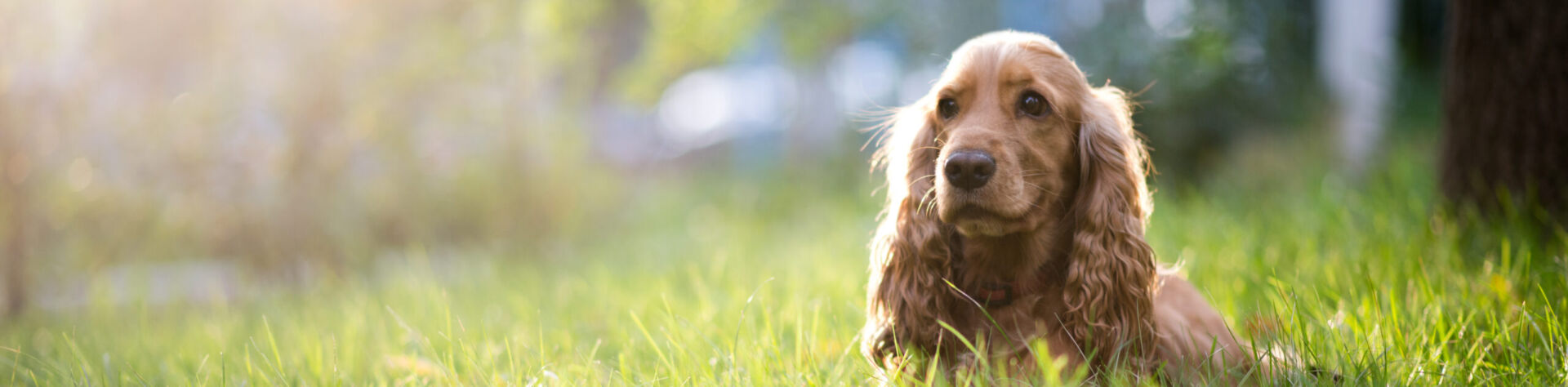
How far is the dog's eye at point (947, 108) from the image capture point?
1860 mm

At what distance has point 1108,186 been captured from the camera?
1828 mm

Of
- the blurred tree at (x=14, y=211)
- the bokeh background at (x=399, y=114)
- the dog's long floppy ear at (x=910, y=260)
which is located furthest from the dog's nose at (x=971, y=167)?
the blurred tree at (x=14, y=211)

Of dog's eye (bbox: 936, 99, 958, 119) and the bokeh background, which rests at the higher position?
dog's eye (bbox: 936, 99, 958, 119)

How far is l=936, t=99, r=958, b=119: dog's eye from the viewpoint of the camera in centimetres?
186

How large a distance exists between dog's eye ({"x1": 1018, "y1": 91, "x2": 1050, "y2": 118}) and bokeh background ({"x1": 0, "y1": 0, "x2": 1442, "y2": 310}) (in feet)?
12.6

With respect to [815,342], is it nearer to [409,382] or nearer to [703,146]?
[409,382]

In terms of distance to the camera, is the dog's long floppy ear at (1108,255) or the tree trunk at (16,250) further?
the tree trunk at (16,250)

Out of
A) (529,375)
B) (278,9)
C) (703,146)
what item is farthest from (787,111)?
(529,375)

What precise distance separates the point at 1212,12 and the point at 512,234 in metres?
5.89

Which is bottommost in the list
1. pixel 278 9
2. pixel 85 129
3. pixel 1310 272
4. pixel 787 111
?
pixel 787 111

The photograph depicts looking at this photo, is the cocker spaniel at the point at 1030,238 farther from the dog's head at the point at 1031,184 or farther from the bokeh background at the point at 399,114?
the bokeh background at the point at 399,114

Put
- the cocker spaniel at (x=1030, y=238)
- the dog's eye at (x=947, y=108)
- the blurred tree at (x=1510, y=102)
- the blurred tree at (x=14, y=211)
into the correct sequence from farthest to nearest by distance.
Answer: the blurred tree at (x=14, y=211)
the blurred tree at (x=1510, y=102)
the dog's eye at (x=947, y=108)
the cocker spaniel at (x=1030, y=238)

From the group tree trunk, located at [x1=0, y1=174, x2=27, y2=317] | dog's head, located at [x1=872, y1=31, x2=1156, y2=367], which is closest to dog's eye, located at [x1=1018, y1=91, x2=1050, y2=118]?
dog's head, located at [x1=872, y1=31, x2=1156, y2=367]

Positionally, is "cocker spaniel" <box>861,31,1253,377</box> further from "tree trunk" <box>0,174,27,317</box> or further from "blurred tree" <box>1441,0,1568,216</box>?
"tree trunk" <box>0,174,27,317</box>
